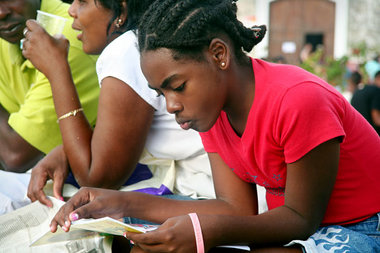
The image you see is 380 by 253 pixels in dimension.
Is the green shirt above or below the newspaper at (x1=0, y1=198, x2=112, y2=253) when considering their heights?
above

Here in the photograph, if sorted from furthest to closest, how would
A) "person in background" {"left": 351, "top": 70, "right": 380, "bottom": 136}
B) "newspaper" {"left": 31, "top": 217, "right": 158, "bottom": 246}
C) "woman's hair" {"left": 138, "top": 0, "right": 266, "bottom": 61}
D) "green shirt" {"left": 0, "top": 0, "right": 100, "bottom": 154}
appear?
1. "person in background" {"left": 351, "top": 70, "right": 380, "bottom": 136}
2. "green shirt" {"left": 0, "top": 0, "right": 100, "bottom": 154}
3. "woman's hair" {"left": 138, "top": 0, "right": 266, "bottom": 61}
4. "newspaper" {"left": 31, "top": 217, "right": 158, "bottom": 246}

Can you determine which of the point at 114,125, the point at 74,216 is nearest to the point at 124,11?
the point at 114,125

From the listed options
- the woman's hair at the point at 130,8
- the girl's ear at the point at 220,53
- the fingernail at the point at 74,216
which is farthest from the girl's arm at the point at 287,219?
the woman's hair at the point at 130,8

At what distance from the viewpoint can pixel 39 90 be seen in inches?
88.6

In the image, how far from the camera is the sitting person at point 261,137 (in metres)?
1.37

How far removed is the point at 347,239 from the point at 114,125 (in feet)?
2.91

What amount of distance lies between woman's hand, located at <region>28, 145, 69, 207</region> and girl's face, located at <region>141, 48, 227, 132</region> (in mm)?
713

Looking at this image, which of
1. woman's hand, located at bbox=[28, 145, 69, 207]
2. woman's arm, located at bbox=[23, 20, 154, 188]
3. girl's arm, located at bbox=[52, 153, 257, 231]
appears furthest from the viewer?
woman's hand, located at bbox=[28, 145, 69, 207]

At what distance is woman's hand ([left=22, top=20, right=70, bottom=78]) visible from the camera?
6.73ft

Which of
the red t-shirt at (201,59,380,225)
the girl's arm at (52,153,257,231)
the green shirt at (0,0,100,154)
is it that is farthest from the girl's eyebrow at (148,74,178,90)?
A: the green shirt at (0,0,100,154)

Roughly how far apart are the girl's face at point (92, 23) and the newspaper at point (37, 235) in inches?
26.3

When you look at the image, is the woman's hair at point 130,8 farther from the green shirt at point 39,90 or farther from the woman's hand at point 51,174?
the woman's hand at point 51,174

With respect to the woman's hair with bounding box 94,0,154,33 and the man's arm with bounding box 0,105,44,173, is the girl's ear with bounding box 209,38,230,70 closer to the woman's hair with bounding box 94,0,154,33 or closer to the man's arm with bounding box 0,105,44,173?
the woman's hair with bounding box 94,0,154,33

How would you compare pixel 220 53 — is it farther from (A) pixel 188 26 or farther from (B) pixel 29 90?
(B) pixel 29 90
